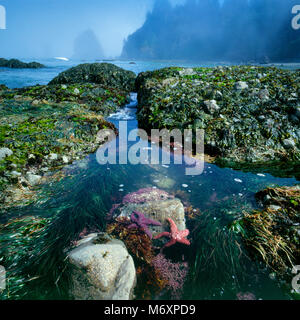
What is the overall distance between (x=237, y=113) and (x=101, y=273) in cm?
757

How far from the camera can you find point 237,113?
Result: 749 centimetres

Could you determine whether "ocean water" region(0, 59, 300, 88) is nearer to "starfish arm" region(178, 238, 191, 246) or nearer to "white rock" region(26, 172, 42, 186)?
"white rock" region(26, 172, 42, 186)

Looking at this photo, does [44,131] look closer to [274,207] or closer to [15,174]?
[15,174]

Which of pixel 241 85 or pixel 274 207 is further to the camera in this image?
pixel 241 85

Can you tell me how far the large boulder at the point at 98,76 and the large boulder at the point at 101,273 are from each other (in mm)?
16251

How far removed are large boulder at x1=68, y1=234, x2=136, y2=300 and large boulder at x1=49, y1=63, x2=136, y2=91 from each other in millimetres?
16251

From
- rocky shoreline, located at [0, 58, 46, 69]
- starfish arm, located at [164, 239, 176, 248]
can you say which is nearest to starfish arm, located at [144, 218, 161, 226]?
starfish arm, located at [164, 239, 176, 248]

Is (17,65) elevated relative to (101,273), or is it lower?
elevated

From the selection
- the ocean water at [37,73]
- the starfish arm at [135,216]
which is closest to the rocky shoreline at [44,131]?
the starfish arm at [135,216]

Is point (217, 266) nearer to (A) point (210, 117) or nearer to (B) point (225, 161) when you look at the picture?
(B) point (225, 161)

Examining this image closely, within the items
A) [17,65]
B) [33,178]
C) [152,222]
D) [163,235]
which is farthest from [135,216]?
[17,65]

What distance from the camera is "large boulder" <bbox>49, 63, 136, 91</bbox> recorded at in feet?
54.9

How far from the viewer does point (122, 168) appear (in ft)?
18.6

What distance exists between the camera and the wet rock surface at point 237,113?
20.8 ft
